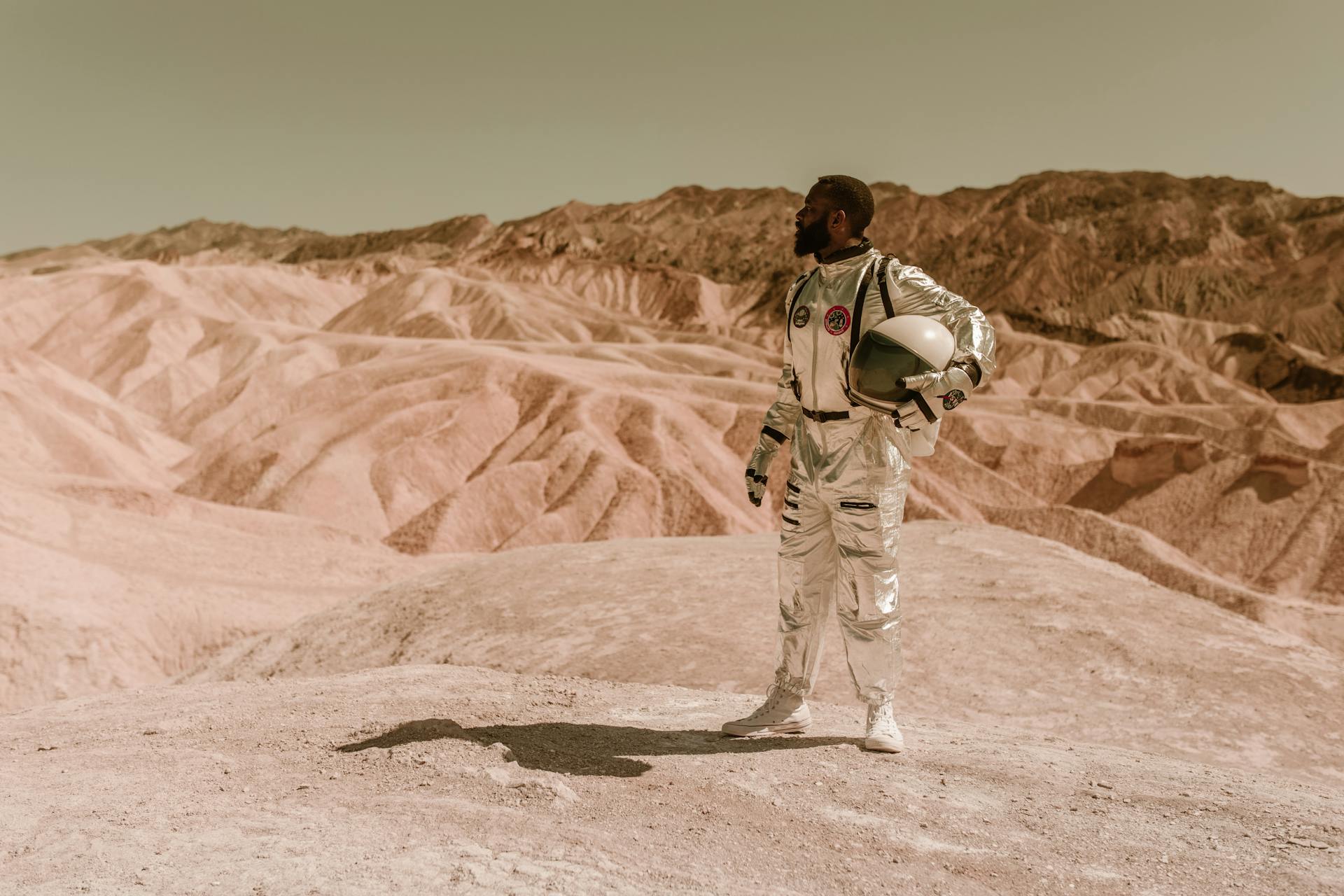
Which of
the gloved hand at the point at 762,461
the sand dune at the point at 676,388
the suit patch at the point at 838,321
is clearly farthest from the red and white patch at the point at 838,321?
the sand dune at the point at 676,388

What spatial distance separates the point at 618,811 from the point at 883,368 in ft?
7.16

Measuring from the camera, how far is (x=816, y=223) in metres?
5.40

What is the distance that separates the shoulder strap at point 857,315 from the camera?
17.0 ft

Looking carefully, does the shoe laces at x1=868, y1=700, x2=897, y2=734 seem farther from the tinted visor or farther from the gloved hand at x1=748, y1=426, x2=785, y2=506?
the tinted visor

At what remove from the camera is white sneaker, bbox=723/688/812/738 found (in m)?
5.56

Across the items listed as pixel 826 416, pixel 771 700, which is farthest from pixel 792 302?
pixel 771 700

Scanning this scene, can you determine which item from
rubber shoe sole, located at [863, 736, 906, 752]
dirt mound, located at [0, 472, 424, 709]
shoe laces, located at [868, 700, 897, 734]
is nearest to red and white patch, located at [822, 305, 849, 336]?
shoe laces, located at [868, 700, 897, 734]

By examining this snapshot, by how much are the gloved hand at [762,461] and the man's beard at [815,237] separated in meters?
0.94

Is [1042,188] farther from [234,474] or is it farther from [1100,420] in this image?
[234,474]

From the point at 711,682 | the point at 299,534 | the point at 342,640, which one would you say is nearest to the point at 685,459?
the point at 299,534

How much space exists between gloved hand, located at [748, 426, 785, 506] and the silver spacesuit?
0.18m

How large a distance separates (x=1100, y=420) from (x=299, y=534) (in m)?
43.5

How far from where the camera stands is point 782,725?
18.4 feet

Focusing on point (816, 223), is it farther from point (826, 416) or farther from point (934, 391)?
point (934, 391)
